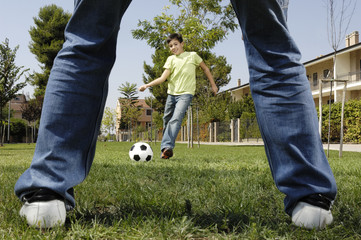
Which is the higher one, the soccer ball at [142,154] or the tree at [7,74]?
the tree at [7,74]

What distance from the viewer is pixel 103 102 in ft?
5.41

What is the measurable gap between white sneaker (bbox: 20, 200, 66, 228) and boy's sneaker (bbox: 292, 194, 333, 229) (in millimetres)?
1012

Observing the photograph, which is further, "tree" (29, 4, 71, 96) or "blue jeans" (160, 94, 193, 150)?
"tree" (29, 4, 71, 96)

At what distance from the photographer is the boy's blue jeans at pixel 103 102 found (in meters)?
1.44

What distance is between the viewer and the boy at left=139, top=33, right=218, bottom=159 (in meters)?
5.84

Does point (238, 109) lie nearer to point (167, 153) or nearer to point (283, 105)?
point (167, 153)


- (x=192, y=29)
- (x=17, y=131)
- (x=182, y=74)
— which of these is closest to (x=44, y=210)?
(x=182, y=74)

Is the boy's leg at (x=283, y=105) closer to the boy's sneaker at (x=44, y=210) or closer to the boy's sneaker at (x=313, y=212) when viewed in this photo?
the boy's sneaker at (x=313, y=212)

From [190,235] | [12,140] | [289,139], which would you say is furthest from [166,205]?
[12,140]

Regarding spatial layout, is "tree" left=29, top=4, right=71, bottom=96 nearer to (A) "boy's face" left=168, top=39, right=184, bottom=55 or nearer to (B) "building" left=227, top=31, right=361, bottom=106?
(B) "building" left=227, top=31, right=361, bottom=106

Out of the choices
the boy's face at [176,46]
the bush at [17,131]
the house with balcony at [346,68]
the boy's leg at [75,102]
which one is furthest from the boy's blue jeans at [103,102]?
the bush at [17,131]

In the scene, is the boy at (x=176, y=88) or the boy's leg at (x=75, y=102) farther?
the boy at (x=176, y=88)

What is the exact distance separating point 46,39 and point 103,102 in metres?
39.9

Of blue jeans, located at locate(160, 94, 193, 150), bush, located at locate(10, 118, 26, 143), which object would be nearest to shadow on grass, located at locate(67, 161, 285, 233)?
blue jeans, located at locate(160, 94, 193, 150)
